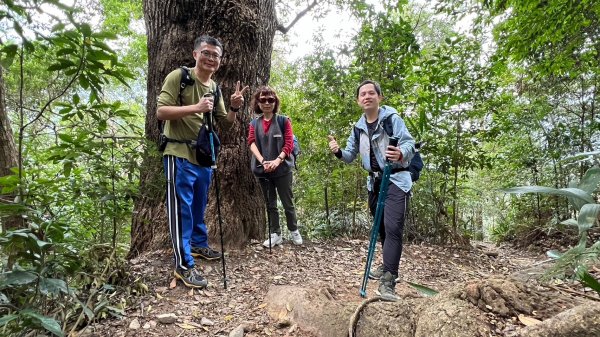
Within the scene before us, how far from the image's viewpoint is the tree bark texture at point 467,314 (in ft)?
4.48

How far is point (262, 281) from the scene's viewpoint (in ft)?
10.9

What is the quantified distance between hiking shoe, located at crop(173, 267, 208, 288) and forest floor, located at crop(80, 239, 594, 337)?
0.05 m

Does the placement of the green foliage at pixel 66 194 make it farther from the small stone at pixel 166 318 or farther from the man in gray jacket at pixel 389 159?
the man in gray jacket at pixel 389 159

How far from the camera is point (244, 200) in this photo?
13.6 ft

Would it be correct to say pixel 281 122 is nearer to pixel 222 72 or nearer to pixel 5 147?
pixel 222 72

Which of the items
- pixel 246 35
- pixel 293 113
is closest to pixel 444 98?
pixel 293 113

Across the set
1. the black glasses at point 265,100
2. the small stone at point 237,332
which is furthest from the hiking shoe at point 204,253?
the black glasses at point 265,100

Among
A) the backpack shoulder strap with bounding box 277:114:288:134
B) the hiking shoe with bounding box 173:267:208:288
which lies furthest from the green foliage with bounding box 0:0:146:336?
the backpack shoulder strap with bounding box 277:114:288:134

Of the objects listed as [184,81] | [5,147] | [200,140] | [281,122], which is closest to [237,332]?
[200,140]

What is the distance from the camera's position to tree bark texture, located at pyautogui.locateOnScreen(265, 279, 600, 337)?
136 centimetres

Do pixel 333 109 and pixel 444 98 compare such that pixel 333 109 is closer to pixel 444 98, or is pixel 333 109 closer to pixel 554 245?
pixel 444 98

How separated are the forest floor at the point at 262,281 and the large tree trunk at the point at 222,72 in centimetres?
35

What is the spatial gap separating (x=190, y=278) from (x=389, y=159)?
6.56ft

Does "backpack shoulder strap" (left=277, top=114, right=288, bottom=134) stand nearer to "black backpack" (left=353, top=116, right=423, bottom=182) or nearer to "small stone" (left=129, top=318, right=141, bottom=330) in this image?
"black backpack" (left=353, top=116, right=423, bottom=182)
